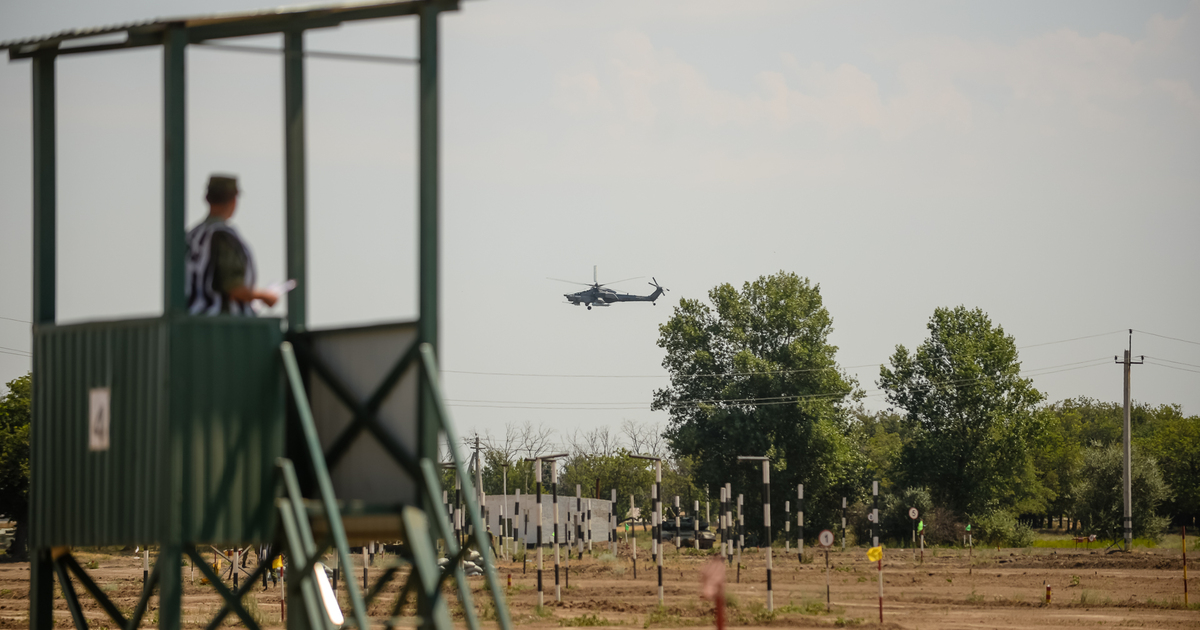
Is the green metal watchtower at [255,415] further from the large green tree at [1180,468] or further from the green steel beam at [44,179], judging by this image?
the large green tree at [1180,468]

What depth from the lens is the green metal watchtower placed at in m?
7.14

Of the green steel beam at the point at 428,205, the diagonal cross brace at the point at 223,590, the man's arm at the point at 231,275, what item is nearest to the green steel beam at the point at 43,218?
the diagonal cross brace at the point at 223,590

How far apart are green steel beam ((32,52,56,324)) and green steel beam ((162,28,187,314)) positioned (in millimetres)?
1577

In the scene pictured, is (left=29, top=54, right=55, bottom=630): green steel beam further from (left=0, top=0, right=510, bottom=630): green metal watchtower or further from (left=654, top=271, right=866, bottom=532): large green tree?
(left=654, top=271, right=866, bottom=532): large green tree

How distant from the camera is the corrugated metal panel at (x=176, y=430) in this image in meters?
7.16

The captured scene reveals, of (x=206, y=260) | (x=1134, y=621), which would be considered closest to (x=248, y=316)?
(x=206, y=260)

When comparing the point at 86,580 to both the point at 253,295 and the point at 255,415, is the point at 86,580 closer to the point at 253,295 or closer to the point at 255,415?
the point at 255,415

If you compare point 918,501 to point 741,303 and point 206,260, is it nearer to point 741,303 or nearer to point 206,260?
point 741,303

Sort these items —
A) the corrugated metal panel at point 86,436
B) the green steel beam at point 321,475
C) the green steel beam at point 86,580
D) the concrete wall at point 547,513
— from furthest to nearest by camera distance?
the concrete wall at point 547,513
the green steel beam at point 86,580
the corrugated metal panel at point 86,436
the green steel beam at point 321,475

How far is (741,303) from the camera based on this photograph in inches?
3169

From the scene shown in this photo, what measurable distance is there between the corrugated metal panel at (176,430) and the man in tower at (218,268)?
0.76 feet

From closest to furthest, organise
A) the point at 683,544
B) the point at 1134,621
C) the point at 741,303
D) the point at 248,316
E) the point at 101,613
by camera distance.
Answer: the point at 248,316, the point at 1134,621, the point at 101,613, the point at 683,544, the point at 741,303

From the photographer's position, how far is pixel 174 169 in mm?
7285

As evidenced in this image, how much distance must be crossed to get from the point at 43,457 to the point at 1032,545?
73065 mm
